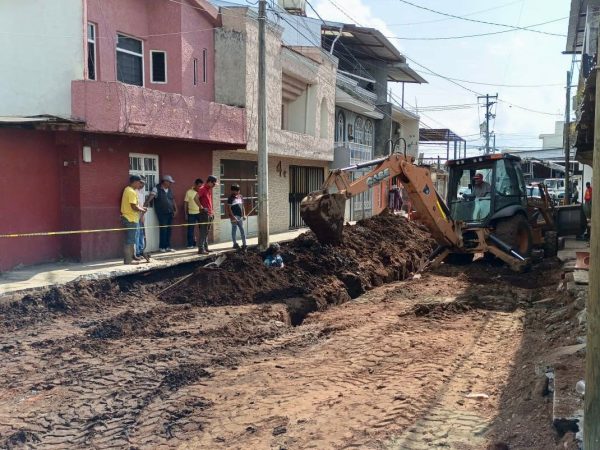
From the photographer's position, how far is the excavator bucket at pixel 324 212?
9922 mm

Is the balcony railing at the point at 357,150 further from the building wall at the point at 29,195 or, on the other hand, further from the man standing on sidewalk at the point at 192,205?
the building wall at the point at 29,195

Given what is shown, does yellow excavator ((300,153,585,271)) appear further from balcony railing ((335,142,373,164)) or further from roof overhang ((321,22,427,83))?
roof overhang ((321,22,427,83))

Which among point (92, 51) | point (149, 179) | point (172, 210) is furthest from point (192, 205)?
point (92, 51)

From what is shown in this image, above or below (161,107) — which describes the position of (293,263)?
below

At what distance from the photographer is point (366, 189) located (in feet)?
34.7

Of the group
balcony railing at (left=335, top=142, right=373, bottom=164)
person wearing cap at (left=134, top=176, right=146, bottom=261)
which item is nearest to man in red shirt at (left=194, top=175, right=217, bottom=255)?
person wearing cap at (left=134, top=176, right=146, bottom=261)

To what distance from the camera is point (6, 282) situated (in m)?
10.1

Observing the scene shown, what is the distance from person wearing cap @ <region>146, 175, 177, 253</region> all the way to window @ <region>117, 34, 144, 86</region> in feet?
8.31

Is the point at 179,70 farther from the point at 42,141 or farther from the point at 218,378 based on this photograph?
the point at 218,378

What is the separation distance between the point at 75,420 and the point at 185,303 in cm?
471

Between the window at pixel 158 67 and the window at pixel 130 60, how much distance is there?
352mm

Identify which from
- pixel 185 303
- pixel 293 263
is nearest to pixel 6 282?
pixel 185 303

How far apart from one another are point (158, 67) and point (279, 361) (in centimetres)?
1036

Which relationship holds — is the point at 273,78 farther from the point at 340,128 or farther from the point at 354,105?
the point at 340,128
